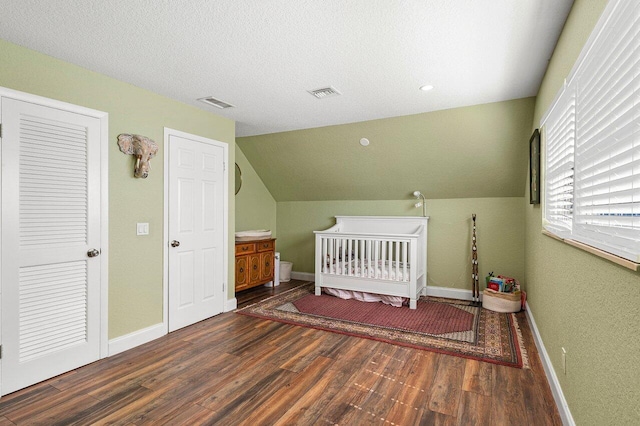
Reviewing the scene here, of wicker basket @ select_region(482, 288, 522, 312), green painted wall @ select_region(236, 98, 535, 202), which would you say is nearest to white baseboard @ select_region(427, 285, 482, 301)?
wicker basket @ select_region(482, 288, 522, 312)

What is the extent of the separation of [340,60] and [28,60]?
2.24m

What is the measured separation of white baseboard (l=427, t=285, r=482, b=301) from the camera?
183 inches

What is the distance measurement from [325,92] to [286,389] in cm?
254

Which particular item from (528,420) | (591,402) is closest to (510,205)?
(528,420)

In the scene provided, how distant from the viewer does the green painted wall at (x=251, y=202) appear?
18.0 ft

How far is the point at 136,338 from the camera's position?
10.1 feet

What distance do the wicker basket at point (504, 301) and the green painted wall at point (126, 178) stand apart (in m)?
3.69

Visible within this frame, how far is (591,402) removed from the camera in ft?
4.89

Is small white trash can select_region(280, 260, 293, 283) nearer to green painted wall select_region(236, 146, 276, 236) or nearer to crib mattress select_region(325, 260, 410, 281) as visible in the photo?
green painted wall select_region(236, 146, 276, 236)

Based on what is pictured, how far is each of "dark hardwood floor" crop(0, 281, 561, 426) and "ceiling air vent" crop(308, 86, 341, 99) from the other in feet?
7.68

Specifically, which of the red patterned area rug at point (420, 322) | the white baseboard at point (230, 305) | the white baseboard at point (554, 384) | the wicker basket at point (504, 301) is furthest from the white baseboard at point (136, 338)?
the wicker basket at point (504, 301)

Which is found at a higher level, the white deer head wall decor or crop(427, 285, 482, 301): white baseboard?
the white deer head wall decor

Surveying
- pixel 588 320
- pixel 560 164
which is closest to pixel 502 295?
pixel 560 164

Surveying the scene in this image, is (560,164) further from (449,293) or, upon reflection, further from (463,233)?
(449,293)
